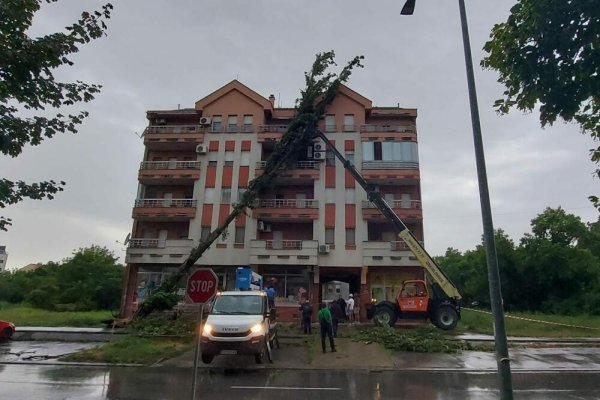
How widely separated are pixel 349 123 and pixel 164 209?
1746 centimetres

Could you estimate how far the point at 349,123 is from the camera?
37219 millimetres

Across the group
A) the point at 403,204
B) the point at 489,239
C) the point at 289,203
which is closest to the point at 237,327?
the point at 489,239

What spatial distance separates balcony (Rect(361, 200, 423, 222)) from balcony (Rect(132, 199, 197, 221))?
14.1 meters

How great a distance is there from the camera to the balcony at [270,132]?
36594 millimetres

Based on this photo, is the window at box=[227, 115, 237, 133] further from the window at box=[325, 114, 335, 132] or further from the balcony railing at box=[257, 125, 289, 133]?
the window at box=[325, 114, 335, 132]

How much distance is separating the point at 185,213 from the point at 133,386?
2487 centimetres

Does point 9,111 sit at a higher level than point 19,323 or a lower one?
higher

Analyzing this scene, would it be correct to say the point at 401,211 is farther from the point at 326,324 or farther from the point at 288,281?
the point at 326,324

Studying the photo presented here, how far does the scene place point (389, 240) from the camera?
34.2 m

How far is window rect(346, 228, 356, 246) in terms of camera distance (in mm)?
33438

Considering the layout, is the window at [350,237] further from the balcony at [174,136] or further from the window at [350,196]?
the balcony at [174,136]

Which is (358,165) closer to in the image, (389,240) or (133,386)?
(389,240)

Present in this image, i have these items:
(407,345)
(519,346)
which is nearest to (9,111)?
(407,345)

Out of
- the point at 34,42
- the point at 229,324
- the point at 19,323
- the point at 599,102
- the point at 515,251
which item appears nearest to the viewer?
the point at 599,102
